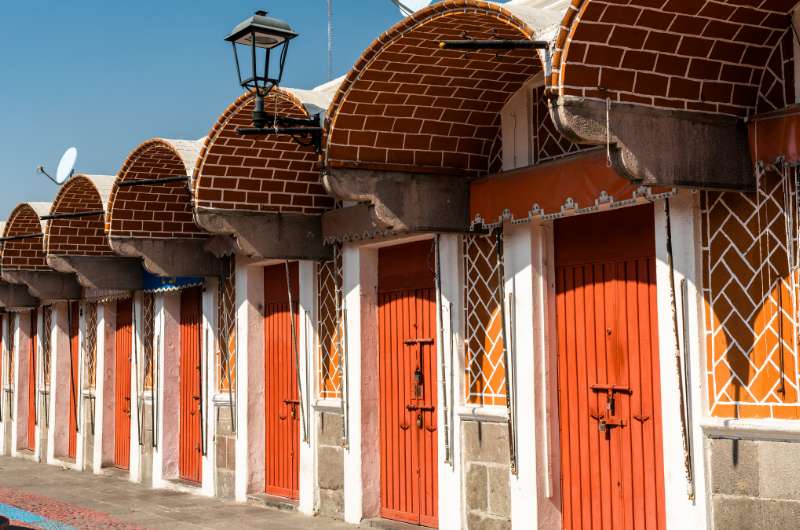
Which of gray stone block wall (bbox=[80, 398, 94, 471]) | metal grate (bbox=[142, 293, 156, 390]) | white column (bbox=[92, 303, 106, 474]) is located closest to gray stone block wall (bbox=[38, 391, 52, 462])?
gray stone block wall (bbox=[80, 398, 94, 471])

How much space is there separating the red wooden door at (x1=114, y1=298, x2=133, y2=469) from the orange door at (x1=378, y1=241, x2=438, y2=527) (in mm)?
7403

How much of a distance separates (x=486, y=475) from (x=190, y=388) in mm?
6793

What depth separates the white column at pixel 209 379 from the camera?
14.1 m

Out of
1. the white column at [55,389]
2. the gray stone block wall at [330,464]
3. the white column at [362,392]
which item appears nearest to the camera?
the white column at [362,392]

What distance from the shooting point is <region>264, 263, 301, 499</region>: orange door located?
12695 millimetres

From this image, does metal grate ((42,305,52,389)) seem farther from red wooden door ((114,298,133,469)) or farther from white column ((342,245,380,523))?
white column ((342,245,380,523))

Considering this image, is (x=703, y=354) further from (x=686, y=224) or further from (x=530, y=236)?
(x=530, y=236)

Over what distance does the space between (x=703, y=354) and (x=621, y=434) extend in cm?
116

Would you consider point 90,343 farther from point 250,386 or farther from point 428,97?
point 428,97

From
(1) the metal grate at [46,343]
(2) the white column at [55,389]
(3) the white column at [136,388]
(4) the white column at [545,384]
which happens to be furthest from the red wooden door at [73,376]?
(4) the white column at [545,384]

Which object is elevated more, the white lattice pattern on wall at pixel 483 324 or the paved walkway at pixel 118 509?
the white lattice pattern on wall at pixel 483 324

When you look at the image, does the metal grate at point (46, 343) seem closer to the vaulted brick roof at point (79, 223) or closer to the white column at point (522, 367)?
the vaulted brick roof at point (79, 223)

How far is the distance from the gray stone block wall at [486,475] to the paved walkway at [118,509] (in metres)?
1.84

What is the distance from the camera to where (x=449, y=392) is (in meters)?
9.89
